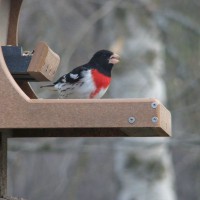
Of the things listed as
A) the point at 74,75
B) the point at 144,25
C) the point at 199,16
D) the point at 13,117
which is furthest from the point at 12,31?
the point at 199,16

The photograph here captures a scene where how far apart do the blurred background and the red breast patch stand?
4.14 metres

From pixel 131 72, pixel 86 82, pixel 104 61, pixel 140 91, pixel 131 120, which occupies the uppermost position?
pixel 131 72

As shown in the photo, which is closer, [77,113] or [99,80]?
[77,113]

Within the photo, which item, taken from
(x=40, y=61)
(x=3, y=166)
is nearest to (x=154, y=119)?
(x=40, y=61)

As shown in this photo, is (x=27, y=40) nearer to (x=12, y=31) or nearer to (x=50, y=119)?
(x=12, y=31)

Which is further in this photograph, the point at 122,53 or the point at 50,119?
the point at 122,53

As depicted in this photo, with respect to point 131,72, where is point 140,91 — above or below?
below

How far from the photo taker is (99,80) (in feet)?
18.9

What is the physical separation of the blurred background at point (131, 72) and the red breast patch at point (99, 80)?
13.6 feet

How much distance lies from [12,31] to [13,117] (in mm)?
1042

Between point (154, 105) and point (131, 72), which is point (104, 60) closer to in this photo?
point (154, 105)

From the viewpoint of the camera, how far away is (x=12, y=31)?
5.63 meters

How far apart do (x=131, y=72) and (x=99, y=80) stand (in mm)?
5143

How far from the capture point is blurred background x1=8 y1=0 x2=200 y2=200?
1048cm
